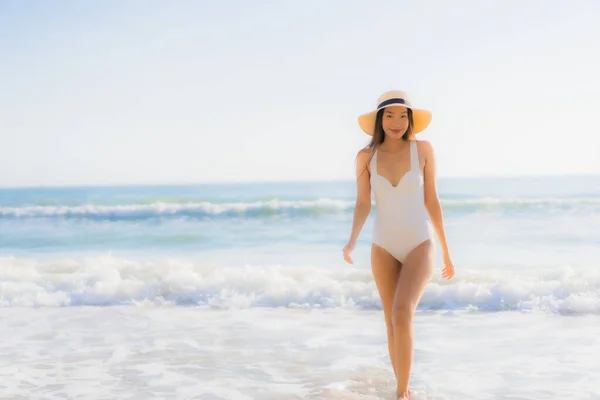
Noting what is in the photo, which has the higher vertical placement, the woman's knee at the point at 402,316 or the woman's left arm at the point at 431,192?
the woman's left arm at the point at 431,192

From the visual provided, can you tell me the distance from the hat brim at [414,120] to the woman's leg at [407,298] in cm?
73

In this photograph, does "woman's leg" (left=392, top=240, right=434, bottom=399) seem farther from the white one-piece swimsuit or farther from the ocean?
the ocean

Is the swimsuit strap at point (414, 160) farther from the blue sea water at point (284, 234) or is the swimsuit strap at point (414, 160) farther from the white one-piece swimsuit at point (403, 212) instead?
the blue sea water at point (284, 234)

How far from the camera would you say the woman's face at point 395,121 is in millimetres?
3693

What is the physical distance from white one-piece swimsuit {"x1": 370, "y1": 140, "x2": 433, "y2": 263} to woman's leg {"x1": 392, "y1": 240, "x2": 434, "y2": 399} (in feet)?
0.21

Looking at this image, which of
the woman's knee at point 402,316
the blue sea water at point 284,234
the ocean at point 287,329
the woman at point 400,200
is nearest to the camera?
the woman's knee at point 402,316

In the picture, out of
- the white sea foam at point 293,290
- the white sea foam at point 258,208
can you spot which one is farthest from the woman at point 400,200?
the white sea foam at point 258,208

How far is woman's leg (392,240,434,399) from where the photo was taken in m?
3.50

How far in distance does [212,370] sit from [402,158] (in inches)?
96.1

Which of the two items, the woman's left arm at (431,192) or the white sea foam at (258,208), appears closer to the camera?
the woman's left arm at (431,192)

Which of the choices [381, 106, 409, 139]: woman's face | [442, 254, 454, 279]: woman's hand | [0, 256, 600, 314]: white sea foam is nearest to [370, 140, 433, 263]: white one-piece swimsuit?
[381, 106, 409, 139]: woman's face

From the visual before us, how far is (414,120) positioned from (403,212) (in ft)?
1.95

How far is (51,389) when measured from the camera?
14.7 feet

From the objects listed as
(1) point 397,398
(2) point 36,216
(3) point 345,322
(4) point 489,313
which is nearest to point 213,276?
(3) point 345,322
